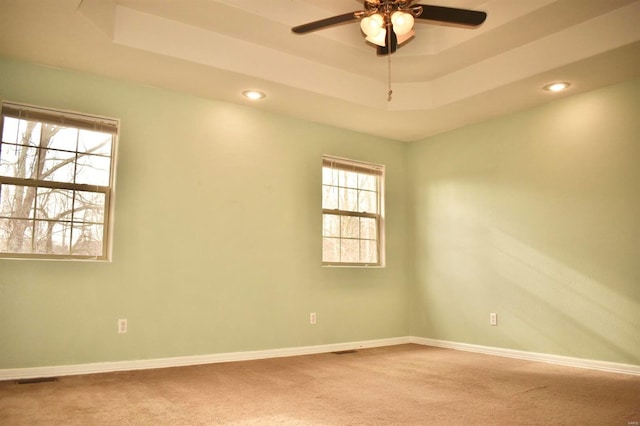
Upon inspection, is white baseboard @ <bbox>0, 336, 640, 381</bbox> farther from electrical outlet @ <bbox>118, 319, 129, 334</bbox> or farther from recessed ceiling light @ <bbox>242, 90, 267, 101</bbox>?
recessed ceiling light @ <bbox>242, 90, 267, 101</bbox>

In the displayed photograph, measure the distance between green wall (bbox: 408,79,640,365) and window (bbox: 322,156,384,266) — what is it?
1.81 ft

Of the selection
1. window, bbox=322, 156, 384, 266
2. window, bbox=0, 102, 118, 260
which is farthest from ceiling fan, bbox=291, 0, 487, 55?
window, bbox=322, 156, 384, 266

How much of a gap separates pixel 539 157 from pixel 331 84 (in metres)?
2.18

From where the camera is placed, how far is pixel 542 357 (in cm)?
427

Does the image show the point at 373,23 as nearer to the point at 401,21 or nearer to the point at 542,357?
the point at 401,21

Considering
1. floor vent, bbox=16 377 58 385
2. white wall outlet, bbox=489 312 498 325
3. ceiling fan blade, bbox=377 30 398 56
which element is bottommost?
floor vent, bbox=16 377 58 385

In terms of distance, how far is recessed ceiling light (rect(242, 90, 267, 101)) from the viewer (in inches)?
166

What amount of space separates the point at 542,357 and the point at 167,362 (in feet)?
11.3

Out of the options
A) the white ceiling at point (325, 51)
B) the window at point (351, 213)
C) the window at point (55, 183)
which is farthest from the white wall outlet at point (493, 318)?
the window at point (55, 183)

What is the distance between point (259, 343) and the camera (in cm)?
439

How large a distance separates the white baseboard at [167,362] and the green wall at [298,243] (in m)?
0.05

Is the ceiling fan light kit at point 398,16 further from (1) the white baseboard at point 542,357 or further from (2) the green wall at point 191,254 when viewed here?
(1) the white baseboard at point 542,357

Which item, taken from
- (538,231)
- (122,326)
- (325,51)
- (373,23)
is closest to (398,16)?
(373,23)

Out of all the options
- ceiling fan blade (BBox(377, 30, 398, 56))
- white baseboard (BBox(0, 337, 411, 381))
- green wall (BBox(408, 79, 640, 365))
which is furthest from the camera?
green wall (BBox(408, 79, 640, 365))
